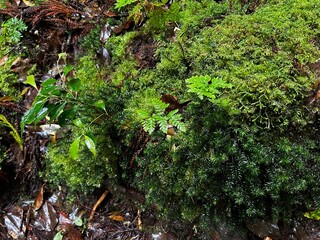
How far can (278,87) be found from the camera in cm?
205

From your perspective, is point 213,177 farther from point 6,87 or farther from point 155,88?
point 6,87

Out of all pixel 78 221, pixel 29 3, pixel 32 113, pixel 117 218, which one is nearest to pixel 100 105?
pixel 32 113

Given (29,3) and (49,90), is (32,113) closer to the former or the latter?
(49,90)

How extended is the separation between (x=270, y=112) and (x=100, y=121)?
1412 millimetres

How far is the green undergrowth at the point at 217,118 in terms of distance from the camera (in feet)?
6.46

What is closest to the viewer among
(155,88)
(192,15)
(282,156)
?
(282,156)

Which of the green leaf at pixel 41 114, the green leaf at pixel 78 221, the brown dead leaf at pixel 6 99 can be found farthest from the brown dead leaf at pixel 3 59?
the green leaf at pixel 78 221

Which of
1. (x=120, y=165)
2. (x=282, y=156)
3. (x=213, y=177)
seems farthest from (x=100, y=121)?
(x=282, y=156)

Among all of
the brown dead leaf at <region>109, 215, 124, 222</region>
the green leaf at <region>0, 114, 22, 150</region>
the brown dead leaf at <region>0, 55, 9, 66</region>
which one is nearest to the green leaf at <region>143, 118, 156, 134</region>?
the brown dead leaf at <region>109, 215, 124, 222</region>

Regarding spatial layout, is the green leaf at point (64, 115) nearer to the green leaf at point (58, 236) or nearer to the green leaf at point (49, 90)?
the green leaf at point (49, 90)

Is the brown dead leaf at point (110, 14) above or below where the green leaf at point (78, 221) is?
above

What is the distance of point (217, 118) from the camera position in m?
2.04

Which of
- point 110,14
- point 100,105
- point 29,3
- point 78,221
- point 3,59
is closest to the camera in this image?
point 100,105

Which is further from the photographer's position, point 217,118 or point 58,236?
point 58,236
